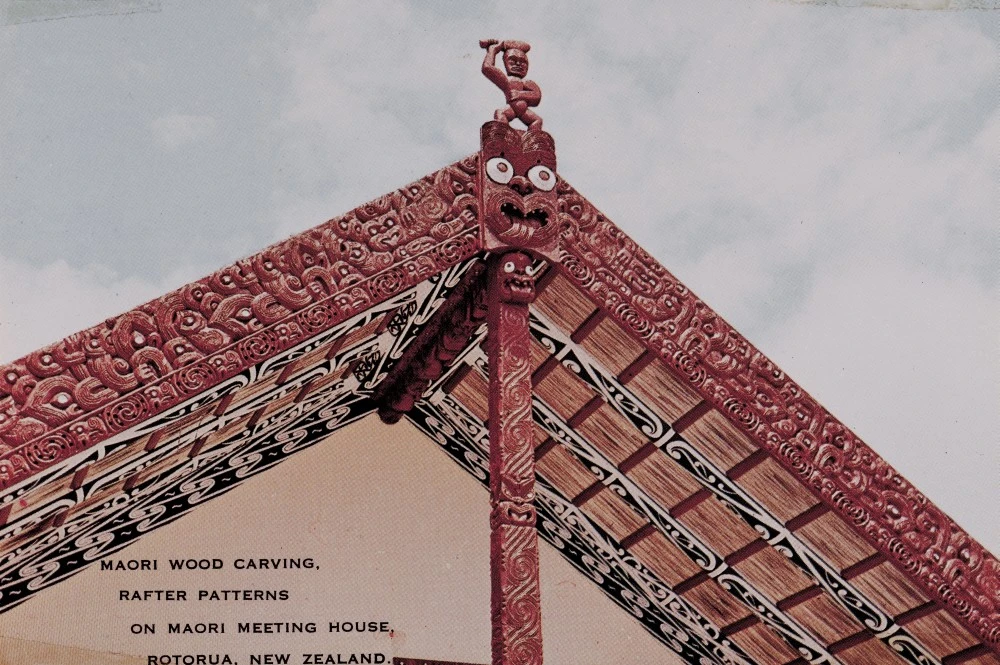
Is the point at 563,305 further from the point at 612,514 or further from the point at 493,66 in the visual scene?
the point at 612,514

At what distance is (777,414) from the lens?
150 inches

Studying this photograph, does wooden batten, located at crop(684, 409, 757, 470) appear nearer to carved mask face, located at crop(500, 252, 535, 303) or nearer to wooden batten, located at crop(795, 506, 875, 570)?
wooden batten, located at crop(795, 506, 875, 570)

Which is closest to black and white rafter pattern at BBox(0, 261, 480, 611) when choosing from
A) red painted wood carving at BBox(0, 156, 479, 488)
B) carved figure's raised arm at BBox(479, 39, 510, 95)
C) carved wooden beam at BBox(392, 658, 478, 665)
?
red painted wood carving at BBox(0, 156, 479, 488)

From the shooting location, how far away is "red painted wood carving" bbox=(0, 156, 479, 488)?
3016mm

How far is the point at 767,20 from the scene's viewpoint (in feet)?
43.4

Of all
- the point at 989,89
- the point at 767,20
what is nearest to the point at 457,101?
the point at 767,20

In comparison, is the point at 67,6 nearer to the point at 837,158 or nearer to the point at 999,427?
the point at 837,158

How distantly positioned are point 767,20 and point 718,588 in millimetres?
9733

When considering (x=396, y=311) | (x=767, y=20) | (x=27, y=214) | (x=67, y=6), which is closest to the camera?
(x=396, y=311)

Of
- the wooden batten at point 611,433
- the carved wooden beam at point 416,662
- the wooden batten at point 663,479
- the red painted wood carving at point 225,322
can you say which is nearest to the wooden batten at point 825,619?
the wooden batten at point 663,479

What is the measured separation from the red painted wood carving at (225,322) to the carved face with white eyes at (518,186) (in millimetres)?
59

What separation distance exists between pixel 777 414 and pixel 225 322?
1.74 meters

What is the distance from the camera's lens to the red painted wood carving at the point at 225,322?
3016 mm

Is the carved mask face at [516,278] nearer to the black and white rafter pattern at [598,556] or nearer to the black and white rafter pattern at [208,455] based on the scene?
the black and white rafter pattern at [208,455]
